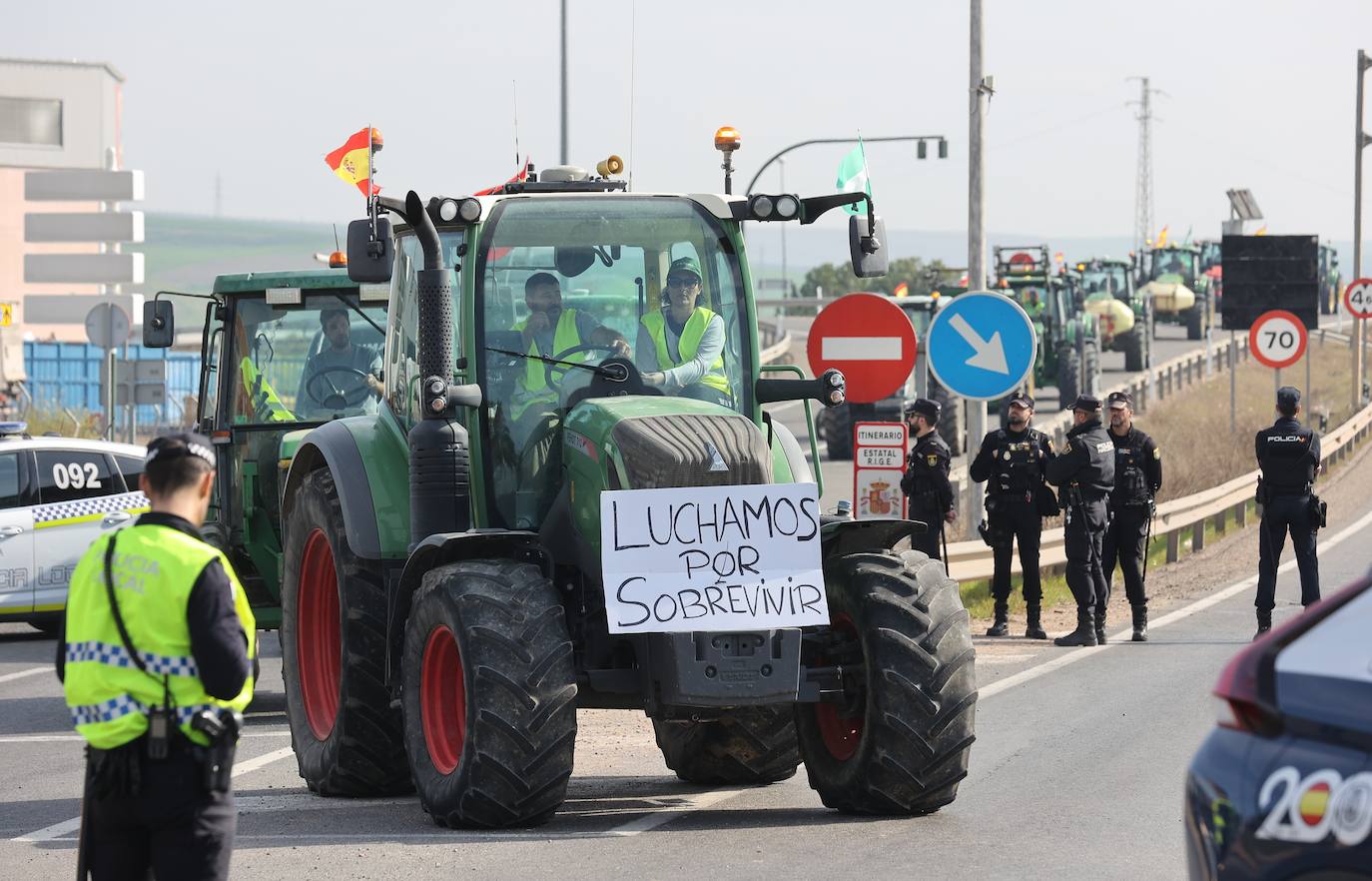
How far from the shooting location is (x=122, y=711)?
546 cm

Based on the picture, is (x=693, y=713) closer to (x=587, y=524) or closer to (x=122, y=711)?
(x=587, y=524)

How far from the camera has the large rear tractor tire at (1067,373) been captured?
37500mm

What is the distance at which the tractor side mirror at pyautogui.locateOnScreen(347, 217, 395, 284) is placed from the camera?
9211mm

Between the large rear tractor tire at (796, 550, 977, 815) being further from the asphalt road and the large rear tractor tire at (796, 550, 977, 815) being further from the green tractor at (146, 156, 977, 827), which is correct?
the asphalt road

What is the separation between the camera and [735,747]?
33.3 ft

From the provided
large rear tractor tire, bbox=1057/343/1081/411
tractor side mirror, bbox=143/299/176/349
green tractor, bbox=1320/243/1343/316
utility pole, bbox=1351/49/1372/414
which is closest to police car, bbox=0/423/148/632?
tractor side mirror, bbox=143/299/176/349

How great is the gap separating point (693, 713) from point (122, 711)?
11.8 feet

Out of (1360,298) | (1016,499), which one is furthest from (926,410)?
(1360,298)

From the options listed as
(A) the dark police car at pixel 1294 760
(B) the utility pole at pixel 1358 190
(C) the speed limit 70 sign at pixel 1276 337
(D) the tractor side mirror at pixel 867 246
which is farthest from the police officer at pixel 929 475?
(B) the utility pole at pixel 1358 190

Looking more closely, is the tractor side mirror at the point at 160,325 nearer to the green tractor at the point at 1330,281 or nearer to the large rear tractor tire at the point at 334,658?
the large rear tractor tire at the point at 334,658

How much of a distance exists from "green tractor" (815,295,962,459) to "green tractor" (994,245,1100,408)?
5174 mm

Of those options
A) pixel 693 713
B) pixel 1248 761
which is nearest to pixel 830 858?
pixel 693 713

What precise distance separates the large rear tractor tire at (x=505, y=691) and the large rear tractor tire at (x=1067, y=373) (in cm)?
2965

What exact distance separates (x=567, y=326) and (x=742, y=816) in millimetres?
2203
